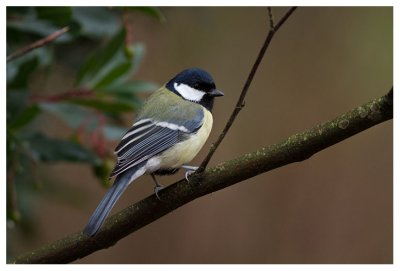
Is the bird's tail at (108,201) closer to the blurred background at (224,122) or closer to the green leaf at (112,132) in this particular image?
the blurred background at (224,122)

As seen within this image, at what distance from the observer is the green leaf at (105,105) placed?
1945 mm

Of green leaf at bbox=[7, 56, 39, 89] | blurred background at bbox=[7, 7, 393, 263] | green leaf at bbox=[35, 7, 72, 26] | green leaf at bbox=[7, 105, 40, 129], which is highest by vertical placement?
green leaf at bbox=[35, 7, 72, 26]

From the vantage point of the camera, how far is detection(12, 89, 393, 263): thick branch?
125 centimetres

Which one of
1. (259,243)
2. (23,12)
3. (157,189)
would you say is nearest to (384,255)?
(259,243)

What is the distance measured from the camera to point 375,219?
8.89 feet

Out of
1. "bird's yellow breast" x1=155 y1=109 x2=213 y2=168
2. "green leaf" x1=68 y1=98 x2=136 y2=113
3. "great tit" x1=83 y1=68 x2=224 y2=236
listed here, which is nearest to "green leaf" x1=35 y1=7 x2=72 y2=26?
"green leaf" x1=68 y1=98 x2=136 y2=113

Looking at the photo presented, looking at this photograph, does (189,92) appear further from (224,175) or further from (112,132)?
(224,175)

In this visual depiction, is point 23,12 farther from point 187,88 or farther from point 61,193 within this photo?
point 61,193

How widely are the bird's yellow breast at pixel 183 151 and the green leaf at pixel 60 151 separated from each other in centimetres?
31

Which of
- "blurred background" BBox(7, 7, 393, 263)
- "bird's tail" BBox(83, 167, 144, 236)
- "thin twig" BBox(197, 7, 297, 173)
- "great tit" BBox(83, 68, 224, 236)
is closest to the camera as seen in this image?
"thin twig" BBox(197, 7, 297, 173)

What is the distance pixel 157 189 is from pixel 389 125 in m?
1.85

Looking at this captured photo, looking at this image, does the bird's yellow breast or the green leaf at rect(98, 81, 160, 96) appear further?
the green leaf at rect(98, 81, 160, 96)

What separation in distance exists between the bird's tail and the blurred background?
0.32 metres

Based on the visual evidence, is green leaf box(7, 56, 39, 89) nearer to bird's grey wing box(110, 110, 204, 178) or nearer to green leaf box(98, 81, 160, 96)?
green leaf box(98, 81, 160, 96)
